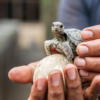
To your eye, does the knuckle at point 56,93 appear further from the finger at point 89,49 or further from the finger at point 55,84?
the finger at point 89,49

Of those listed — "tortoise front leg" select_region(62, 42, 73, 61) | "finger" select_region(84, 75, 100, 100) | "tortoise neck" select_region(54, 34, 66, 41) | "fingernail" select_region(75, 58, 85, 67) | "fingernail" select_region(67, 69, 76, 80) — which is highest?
"tortoise neck" select_region(54, 34, 66, 41)

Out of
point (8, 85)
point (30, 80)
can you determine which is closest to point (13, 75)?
point (30, 80)

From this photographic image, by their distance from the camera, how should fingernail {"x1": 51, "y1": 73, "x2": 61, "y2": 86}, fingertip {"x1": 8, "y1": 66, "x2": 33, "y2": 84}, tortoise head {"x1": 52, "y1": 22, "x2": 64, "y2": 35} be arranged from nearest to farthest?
fingernail {"x1": 51, "y1": 73, "x2": 61, "y2": 86} < tortoise head {"x1": 52, "y1": 22, "x2": 64, "y2": 35} < fingertip {"x1": 8, "y1": 66, "x2": 33, "y2": 84}

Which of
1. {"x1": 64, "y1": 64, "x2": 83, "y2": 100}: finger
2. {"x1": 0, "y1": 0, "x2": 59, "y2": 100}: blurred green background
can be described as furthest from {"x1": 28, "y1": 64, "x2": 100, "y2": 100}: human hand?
{"x1": 0, "y1": 0, "x2": 59, "y2": 100}: blurred green background

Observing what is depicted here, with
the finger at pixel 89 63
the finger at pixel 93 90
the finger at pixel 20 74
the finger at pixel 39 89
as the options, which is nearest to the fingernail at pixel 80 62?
the finger at pixel 89 63

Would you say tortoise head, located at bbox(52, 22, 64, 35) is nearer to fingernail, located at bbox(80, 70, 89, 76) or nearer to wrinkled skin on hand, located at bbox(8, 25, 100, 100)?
wrinkled skin on hand, located at bbox(8, 25, 100, 100)

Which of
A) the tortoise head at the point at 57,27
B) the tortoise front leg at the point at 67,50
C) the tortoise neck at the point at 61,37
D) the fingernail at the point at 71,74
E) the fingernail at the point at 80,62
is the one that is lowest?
the fingernail at the point at 71,74

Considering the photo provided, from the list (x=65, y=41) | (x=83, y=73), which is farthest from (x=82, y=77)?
(x=65, y=41)
